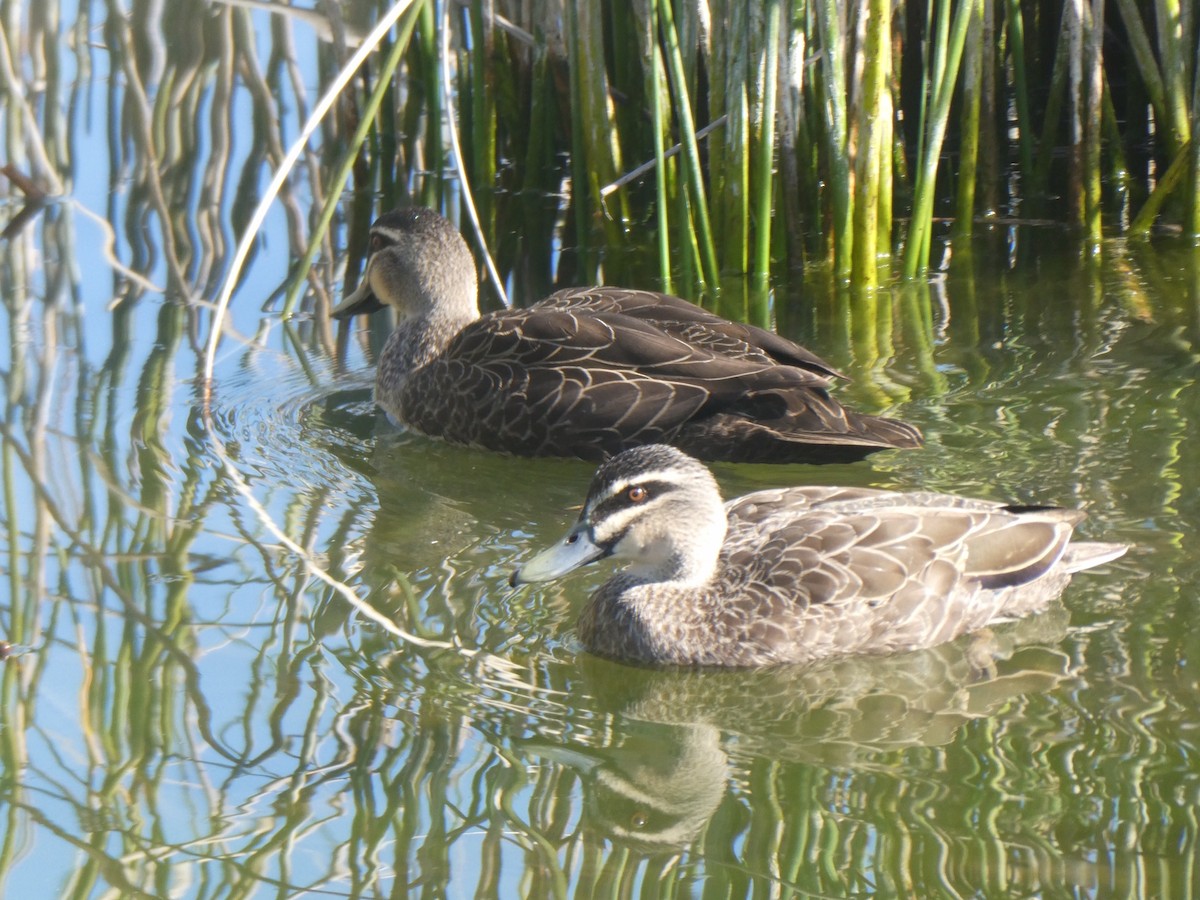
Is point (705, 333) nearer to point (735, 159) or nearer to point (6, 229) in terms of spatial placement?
point (735, 159)

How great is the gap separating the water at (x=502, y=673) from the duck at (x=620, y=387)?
169 millimetres

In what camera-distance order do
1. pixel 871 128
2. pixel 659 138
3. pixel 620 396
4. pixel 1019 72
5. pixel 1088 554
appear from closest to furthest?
pixel 1088 554
pixel 620 396
pixel 659 138
pixel 871 128
pixel 1019 72

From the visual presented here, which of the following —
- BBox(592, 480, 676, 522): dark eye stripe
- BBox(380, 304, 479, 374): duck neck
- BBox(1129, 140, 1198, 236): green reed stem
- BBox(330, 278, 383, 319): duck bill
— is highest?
BBox(1129, 140, 1198, 236): green reed stem

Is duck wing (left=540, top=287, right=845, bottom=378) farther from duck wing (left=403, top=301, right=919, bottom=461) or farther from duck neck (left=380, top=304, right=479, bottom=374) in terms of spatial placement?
duck neck (left=380, top=304, right=479, bottom=374)

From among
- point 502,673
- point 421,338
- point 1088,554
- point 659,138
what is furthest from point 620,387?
point 1088,554

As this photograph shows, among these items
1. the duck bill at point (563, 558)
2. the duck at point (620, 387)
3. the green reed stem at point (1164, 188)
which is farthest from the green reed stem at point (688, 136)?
the duck bill at point (563, 558)

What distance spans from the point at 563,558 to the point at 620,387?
5.14ft

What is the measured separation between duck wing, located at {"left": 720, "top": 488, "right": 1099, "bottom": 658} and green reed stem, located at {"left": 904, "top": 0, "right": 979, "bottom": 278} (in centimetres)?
269

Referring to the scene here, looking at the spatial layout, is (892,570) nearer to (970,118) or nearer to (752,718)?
(752,718)

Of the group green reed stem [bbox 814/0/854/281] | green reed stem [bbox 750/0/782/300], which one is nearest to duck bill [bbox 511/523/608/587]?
green reed stem [bbox 750/0/782/300]

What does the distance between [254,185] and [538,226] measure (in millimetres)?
1641

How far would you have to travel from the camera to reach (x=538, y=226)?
31.6 feet

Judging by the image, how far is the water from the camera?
13.8ft

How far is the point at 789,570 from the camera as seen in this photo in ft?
17.3
